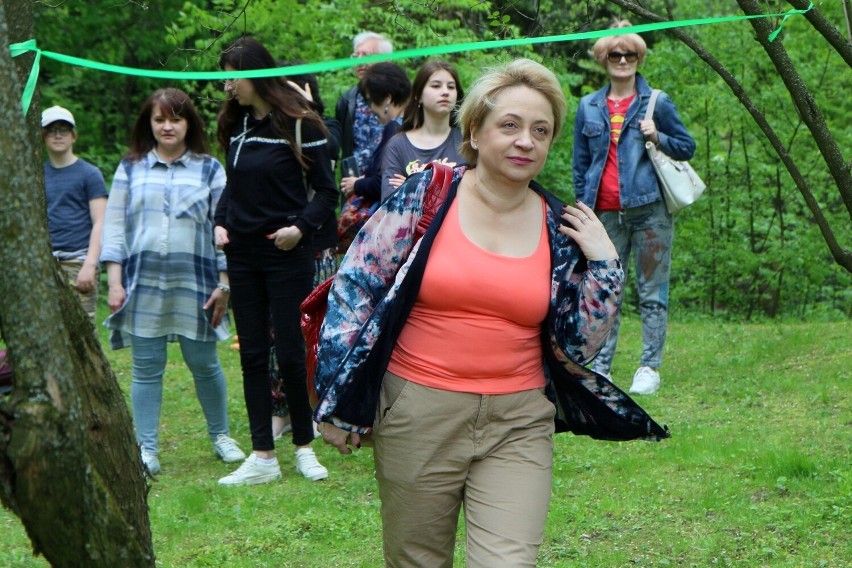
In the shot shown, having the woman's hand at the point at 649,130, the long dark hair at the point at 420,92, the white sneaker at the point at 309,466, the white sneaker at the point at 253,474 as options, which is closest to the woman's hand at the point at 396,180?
the long dark hair at the point at 420,92

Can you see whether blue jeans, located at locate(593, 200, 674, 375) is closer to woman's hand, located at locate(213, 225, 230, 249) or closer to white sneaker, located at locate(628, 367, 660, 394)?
white sneaker, located at locate(628, 367, 660, 394)

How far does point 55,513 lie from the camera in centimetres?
267

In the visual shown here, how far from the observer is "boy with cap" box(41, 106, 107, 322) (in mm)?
7887

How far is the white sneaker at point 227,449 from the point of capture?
713 cm

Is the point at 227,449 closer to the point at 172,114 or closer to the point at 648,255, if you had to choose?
the point at 172,114

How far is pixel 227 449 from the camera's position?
23.5 ft

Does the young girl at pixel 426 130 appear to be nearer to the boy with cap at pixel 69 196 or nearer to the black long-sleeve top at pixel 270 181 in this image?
the black long-sleeve top at pixel 270 181

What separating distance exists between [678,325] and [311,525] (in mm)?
7048

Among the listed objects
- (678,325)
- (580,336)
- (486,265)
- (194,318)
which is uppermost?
(486,265)

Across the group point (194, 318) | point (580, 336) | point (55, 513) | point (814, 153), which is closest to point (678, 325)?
point (814, 153)

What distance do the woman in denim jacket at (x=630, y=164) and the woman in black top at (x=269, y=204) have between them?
91.8 inches

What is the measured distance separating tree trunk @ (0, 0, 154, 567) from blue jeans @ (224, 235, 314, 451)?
3.58 meters

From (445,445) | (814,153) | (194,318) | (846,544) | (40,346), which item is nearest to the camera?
(40,346)

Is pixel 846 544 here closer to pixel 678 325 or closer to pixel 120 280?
pixel 120 280
